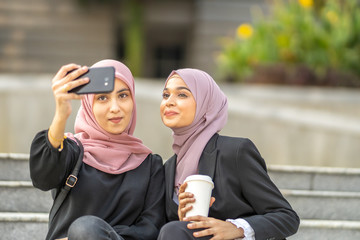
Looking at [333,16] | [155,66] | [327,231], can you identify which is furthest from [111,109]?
[155,66]

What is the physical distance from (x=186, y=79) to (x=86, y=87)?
0.50 meters

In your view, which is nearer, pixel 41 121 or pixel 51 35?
pixel 41 121

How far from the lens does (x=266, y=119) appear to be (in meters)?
6.16

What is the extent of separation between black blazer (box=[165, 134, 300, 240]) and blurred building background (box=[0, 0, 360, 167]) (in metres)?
3.14

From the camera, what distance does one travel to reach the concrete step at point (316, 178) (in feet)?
12.5

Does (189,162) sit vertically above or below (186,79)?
below

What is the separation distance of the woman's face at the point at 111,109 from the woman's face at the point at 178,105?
19 cm

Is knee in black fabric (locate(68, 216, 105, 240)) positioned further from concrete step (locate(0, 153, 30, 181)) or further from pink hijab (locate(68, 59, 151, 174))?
concrete step (locate(0, 153, 30, 181))

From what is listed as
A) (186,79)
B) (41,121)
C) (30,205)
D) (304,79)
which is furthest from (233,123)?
(186,79)

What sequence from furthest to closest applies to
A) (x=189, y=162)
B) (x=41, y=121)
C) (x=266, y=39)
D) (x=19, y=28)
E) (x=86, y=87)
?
(x=19, y=28)
(x=266, y=39)
(x=41, y=121)
(x=189, y=162)
(x=86, y=87)

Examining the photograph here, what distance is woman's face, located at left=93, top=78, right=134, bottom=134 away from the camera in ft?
8.42

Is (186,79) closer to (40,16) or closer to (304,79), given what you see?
(304,79)

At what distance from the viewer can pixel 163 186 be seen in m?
2.67

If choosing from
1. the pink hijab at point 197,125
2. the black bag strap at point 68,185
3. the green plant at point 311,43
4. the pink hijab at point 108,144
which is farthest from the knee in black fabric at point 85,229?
the green plant at point 311,43
